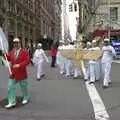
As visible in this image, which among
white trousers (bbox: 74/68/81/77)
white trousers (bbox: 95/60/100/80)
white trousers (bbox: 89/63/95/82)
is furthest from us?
white trousers (bbox: 74/68/81/77)

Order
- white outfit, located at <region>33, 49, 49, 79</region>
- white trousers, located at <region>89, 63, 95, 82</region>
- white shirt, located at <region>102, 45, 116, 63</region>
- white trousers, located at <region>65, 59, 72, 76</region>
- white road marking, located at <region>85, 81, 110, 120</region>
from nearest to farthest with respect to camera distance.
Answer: white road marking, located at <region>85, 81, 110, 120</region>, white shirt, located at <region>102, 45, 116, 63</region>, white trousers, located at <region>89, 63, 95, 82</region>, white outfit, located at <region>33, 49, 49, 79</region>, white trousers, located at <region>65, 59, 72, 76</region>

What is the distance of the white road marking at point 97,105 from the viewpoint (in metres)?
10.8

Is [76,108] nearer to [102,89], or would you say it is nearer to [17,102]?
[17,102]

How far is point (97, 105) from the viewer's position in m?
12.6

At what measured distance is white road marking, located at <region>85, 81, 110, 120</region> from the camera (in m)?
10.8

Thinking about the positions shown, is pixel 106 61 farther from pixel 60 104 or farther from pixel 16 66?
pixel 16 66

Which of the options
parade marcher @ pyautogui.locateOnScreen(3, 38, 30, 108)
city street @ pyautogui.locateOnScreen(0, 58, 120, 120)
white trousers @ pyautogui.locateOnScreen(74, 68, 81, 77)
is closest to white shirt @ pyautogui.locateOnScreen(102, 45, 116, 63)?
city street @ pyautogui.locateOnScreen(0, 58, 120, 120)

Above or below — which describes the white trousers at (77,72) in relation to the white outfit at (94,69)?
below

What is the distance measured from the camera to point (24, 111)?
1158cm

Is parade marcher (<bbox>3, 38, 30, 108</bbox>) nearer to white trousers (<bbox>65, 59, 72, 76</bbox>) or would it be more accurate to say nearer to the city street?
the city street

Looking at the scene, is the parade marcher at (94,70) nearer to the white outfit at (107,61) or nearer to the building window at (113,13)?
the white outfit at (107,61)


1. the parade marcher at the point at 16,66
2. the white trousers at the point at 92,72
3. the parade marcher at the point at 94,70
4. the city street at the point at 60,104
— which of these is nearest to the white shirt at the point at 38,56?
the parade marcher at the point at 94,70

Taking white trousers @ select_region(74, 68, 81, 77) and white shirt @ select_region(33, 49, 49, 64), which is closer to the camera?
white shirt @ select_region(33, 49, 49, 64)

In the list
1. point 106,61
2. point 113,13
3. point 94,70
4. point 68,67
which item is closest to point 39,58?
point 68,67
